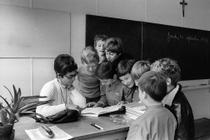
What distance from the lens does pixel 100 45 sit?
291cm

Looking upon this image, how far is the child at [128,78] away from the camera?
2.67 metres

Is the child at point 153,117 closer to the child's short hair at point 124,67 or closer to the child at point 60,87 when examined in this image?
the child at point 60,87

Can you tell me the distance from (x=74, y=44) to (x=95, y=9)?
542 millimetres

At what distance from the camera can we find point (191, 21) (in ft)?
12.8

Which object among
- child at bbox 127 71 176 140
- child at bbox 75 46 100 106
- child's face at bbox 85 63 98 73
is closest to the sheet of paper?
child at bbox 127 71 176 140

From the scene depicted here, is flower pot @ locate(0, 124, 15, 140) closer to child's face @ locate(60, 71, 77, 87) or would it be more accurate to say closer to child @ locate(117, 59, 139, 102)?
child's face @ locate(60, 71, 77, 87)

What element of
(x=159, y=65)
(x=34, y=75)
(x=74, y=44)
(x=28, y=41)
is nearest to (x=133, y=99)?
(x=159, y=65)

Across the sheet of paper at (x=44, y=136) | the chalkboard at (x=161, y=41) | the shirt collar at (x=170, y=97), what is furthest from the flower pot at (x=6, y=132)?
the chalkboard at (x=161, y=41)

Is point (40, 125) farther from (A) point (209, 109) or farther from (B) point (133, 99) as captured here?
(A) point (209, 109)

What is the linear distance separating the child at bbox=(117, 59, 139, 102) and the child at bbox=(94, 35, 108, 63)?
9.8 inches

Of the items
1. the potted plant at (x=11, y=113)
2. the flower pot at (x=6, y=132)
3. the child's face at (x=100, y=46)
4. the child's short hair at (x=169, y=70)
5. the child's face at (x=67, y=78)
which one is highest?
the child's face at (x=100, y=46)

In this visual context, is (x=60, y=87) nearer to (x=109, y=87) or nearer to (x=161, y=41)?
(x=109, y=87)

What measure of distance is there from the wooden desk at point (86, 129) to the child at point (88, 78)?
92cm

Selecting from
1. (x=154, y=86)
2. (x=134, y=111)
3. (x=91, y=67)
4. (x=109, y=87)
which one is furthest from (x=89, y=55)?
(x=154, y=86)
